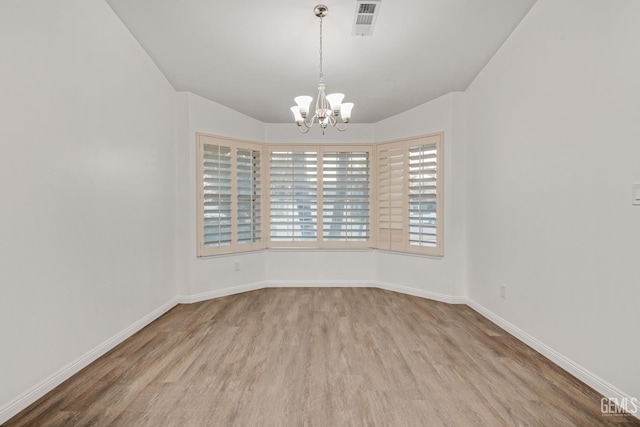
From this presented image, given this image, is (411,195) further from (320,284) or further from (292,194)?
(320,284)

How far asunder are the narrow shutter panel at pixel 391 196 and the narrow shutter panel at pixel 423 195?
0.14m

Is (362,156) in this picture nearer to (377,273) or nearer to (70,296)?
(377,273)

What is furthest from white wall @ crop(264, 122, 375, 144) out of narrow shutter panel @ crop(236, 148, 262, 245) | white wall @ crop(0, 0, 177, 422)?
white wall @ crop(0, 0, 177, 422)

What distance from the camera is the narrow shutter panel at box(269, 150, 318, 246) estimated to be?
4980 mm

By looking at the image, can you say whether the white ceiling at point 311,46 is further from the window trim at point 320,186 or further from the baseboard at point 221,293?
the baseboard at point 221,293

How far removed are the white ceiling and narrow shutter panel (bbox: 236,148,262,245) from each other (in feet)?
2.70

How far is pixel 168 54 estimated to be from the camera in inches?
131

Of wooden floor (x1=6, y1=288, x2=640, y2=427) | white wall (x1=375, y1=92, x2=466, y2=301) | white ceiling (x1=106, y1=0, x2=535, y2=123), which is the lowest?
wooden floor (x1=6, y1=288, x2=640, y2=427)

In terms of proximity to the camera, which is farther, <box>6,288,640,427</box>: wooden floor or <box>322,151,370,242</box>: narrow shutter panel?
<box>322,151,370,242</box>: narrow shutter panel

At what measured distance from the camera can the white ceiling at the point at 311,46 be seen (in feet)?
8.86

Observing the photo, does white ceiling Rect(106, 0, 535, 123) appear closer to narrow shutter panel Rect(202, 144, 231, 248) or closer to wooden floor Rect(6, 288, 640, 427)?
narrow shutter panel Rect(202, 144, 231, 248)

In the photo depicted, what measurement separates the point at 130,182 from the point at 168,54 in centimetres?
132

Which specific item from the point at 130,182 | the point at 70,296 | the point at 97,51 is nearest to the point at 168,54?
the point at 97,51

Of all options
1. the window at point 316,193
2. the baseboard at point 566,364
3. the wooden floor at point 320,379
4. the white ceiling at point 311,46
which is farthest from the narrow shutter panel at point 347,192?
the baseboard at point 566,364
